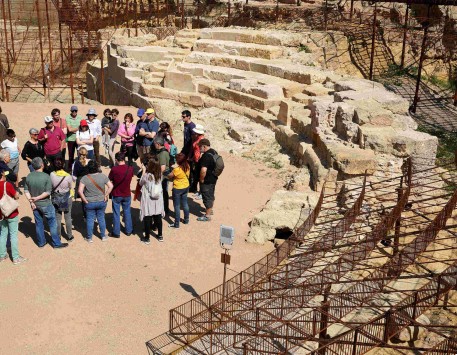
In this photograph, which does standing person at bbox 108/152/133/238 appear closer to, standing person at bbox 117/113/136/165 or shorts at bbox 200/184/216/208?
shorts at bbox 200/184/216/208

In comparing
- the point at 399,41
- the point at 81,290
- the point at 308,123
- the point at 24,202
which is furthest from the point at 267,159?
the point at 399,41

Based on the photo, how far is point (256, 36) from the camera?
1812 centimetres

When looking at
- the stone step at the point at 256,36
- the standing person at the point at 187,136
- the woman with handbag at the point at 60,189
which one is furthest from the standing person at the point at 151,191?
the stone step at the point at 256,36

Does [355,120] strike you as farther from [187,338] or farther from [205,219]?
[187,338]

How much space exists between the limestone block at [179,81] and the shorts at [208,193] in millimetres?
7184

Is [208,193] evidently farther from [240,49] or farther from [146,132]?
[240,49]

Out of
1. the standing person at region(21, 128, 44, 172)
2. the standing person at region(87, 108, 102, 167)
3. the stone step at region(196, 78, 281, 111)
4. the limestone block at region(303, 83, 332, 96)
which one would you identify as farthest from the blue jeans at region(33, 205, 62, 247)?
the limestone block at region(303, 83, 332, 96)

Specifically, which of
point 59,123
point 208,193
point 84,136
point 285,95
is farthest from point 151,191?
point 285,95

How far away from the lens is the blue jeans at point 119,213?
827 cm

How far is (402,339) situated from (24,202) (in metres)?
6.23

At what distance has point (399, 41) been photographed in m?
21.0

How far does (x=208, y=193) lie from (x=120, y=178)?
1602mm

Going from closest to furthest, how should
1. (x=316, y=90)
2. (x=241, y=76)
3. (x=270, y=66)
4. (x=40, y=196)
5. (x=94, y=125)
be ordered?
1. (x=40, y=196)
2. (x=94, y=125)
3. (x=316, y=90)
4. (x=241, y=76)
5. (x=270, y=66)

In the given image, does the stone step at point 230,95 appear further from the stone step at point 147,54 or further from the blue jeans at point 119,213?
the blue jeans at point 119,213
